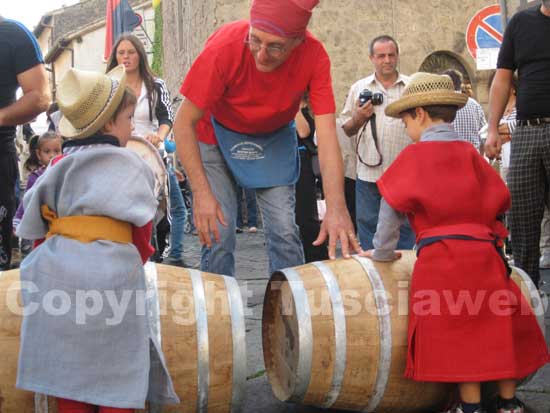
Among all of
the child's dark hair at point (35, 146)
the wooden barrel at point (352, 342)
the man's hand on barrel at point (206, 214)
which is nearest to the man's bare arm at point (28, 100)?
the man's hand on barrel at point (206, 214)

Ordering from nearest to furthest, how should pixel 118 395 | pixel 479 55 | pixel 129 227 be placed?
1. pixel 118 395
2. pixel 129 227
3. pixel 479 55

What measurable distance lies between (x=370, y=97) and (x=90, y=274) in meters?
3.25

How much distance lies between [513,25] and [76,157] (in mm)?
3091

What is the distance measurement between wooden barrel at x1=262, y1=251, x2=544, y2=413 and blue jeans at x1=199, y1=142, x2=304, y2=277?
727 millimetres

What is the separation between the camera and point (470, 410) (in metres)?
2.97

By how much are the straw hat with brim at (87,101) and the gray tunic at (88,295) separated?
0.10 m

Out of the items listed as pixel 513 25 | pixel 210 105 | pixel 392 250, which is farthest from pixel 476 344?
pixel 513 25

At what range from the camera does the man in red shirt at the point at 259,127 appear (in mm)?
3402

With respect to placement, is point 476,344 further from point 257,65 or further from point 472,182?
point 257,65

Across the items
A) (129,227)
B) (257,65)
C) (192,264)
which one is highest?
(257,65)

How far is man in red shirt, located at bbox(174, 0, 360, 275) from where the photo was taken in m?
3.40

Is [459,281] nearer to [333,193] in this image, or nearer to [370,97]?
[333,193]

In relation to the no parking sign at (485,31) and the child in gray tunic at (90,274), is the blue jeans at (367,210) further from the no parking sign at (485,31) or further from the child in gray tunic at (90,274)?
the child in gray tunic at (90,274)

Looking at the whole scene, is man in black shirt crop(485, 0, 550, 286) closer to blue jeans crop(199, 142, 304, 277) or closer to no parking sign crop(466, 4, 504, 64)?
blue jeans crop(199, 142, 304, 277)
